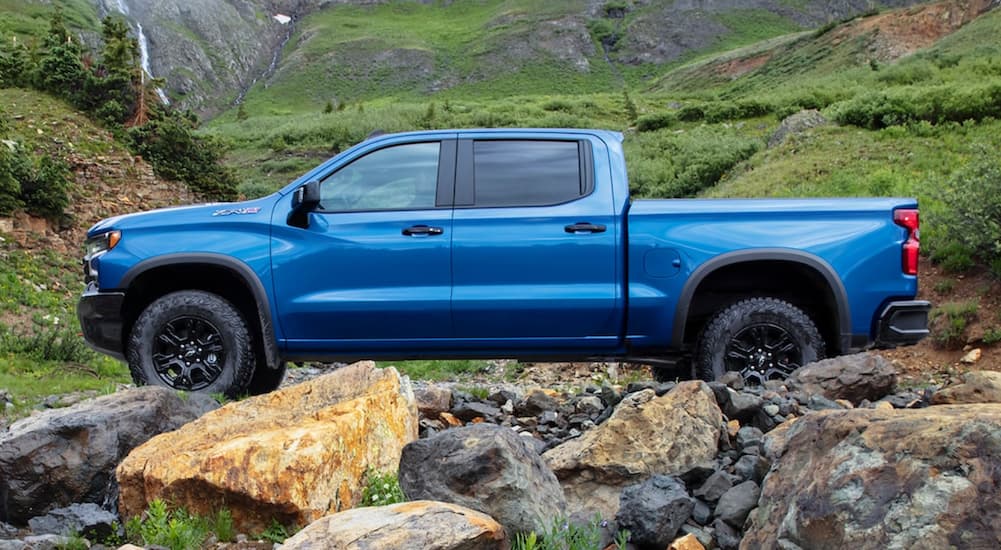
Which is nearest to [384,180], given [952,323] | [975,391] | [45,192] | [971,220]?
[975,391]

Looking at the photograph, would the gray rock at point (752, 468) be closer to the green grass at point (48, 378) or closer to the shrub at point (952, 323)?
the green grass at point (48, 378)

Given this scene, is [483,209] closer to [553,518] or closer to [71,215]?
[553,518]

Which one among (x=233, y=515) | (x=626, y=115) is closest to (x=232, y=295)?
(x=233, y=515)

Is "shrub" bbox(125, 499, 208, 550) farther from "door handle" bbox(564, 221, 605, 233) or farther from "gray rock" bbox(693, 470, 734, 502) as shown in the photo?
"door handle" bbox(564, 221, 605, 233)

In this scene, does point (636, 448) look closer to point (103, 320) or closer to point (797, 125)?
point (103, 320)

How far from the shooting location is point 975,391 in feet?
17.5

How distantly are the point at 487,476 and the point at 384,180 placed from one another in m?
3.02

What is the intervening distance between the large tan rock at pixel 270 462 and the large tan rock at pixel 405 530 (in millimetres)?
524

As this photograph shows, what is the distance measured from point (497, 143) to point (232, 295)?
2380mm

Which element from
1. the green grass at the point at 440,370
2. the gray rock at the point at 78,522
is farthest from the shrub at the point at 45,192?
the gray rock at the point at 78,522

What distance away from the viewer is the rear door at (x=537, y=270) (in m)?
6.05

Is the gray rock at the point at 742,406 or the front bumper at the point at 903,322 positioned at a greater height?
the front bumper at the point at 903,322

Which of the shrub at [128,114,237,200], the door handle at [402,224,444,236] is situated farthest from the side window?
the shrub at [128,114,237,200]

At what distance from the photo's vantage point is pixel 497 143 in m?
6.48
